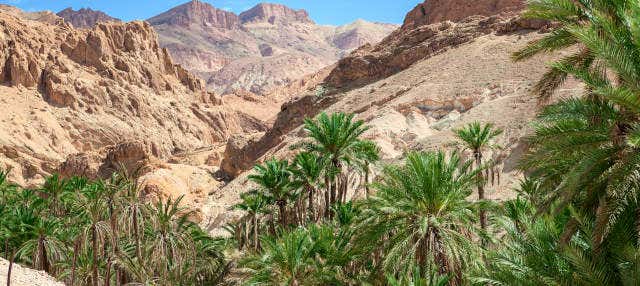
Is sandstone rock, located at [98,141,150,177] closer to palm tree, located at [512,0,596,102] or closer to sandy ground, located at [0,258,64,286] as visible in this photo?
sandy ground, located at [0,258,64,286]

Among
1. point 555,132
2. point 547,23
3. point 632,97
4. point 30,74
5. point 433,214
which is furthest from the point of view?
point 30,74

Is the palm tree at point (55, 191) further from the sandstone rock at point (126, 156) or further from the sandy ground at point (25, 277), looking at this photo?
the sandstone rock at point (126, 156)

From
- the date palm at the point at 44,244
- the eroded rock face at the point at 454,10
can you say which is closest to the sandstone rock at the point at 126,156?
the date palm at the point at 44,244

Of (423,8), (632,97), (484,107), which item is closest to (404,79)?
(484,107)

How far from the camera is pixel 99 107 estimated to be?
82.2m

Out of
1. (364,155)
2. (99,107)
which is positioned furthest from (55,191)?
(99,107)

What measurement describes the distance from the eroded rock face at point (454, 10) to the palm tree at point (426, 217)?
5963 cm

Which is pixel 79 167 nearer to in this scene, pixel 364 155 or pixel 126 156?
pixel 126 156

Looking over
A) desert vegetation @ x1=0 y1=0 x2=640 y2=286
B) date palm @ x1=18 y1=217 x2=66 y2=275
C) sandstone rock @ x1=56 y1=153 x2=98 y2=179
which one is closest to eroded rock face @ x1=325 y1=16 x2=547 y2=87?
sandstone rock @ x1=56 y1=153 x2=98 y2=179

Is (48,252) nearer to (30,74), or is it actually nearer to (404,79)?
(404,79)

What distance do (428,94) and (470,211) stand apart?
37559 millimetres

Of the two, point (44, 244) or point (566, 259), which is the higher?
point (566, 259)

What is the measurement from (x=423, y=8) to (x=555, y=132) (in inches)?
3241

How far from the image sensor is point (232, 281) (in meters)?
21.8
